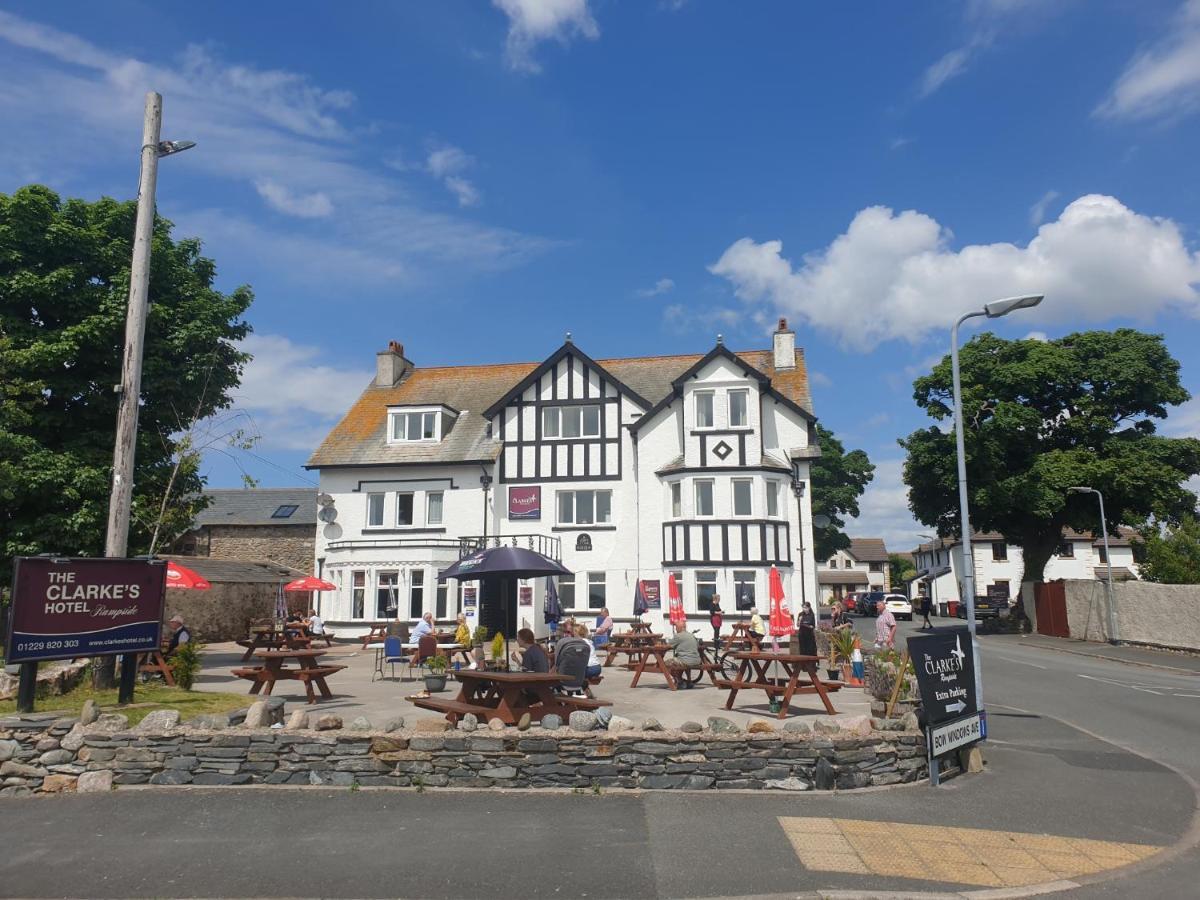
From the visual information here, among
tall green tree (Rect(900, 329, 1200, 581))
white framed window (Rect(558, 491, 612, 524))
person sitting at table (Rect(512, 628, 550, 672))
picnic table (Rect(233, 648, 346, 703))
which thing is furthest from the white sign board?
tall green tree (Rect(900, 329, 1200, 581))

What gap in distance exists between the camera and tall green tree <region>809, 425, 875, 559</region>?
2069 inches

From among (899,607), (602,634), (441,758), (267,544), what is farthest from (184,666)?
(899,607)

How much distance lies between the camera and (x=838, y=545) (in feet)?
174

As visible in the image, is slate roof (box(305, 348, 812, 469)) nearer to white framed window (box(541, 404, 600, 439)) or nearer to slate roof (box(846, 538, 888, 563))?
white framed window (box(541, 404, 600, 439))

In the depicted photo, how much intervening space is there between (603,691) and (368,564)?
17.3 metres

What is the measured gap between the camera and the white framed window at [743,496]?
28266mm

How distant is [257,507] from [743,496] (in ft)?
81.6

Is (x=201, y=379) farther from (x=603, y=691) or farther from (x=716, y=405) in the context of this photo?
(x=716, y=405)

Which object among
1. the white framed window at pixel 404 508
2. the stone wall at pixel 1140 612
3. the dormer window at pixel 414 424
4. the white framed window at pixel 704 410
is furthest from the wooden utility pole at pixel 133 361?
the stone wall at pixel 1140 612

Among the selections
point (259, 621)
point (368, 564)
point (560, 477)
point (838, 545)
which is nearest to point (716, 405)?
point (560, 477)

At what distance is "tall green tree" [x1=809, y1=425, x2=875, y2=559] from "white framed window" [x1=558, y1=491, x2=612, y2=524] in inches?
985

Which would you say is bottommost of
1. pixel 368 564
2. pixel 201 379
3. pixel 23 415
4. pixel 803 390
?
pixel 368 564

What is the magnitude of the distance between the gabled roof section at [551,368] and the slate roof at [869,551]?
247 feet

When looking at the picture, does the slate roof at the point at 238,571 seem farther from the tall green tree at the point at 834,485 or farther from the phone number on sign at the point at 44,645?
the tall green tree at the point at 834,485
